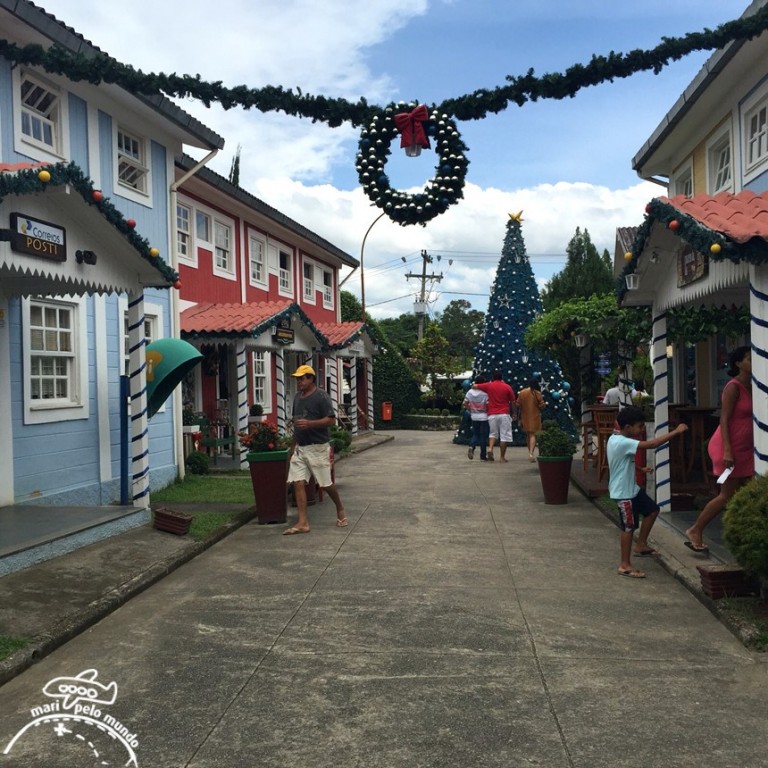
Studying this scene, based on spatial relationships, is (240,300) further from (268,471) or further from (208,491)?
(268,471)

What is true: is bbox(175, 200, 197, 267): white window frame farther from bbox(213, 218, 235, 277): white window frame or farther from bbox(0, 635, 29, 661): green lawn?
bbox(0, 635, 29, 661): green lawn

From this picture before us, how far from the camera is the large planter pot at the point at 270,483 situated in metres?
9.54

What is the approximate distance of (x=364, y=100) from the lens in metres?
6.79

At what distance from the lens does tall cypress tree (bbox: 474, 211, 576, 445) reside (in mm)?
20438

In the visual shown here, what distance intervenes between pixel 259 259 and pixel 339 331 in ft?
13.4

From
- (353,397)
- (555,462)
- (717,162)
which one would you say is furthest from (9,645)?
(353,397)

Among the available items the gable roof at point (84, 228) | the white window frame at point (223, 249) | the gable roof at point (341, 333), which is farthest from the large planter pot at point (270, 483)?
the gable roof at point (341, 333)

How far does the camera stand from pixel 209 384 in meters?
17.3

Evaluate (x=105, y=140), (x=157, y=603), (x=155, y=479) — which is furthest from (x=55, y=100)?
(x=157, y=603)

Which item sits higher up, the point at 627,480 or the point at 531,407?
the point at 531,407

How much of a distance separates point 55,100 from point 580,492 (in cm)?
903

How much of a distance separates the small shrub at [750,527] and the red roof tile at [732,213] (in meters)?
1.88

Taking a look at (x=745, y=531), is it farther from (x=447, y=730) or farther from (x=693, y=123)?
(x=693, y=123)

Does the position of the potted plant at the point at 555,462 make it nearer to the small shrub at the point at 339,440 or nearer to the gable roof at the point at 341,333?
the small shrub at the point at 339,440
